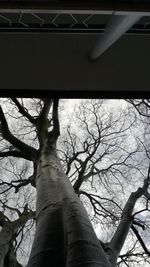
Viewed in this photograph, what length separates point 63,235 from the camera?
194 centimetres

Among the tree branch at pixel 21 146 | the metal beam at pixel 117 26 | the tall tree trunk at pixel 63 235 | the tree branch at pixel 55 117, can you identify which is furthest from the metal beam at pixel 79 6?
the tree branch at pixel 21 146

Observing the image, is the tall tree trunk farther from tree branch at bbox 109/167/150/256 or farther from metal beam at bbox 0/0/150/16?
tree branch at bbox 109/167/150/256

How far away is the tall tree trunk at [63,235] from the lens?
1.64 metres

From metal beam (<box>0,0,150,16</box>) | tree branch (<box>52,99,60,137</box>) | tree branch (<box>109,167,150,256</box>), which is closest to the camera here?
metal beam (<box>0,0,150,16</box>)

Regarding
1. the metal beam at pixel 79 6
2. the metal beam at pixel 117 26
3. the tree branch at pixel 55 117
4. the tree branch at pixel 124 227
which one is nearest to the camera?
the metal beam at pixel 79 6

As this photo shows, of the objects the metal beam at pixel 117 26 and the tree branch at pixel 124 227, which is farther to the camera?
the tree branch at pixel 124 227

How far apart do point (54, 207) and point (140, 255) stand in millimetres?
3602

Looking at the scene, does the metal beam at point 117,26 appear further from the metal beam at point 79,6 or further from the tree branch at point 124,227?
the tree branch at point 124,227

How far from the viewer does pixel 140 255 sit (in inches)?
219

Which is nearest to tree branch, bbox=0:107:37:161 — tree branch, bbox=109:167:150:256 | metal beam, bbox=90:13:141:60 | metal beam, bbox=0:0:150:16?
tree branch, bbox=109:167:150:256

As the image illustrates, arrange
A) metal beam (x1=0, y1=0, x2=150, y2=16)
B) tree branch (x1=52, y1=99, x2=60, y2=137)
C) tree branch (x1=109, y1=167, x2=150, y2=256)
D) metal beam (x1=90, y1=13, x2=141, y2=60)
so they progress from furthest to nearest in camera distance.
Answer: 1. tree branch (x1=52, y1=99, x2=60, y2=137)
2. tree branch (x1=109, y1=167, x2=150, y2=256)
3. metal beam (x1=90, y1=13, x2=141, y2=60)
4. metal beam (x1=0, y1=0, x2=150, y2=16)

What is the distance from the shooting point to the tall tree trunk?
1.64 m

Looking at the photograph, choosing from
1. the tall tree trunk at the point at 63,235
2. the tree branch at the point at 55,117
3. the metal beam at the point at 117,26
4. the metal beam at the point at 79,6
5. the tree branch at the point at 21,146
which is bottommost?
the tall tree trunk at the point at 63,235

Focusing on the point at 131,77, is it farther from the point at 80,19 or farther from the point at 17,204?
the point at 17,204
